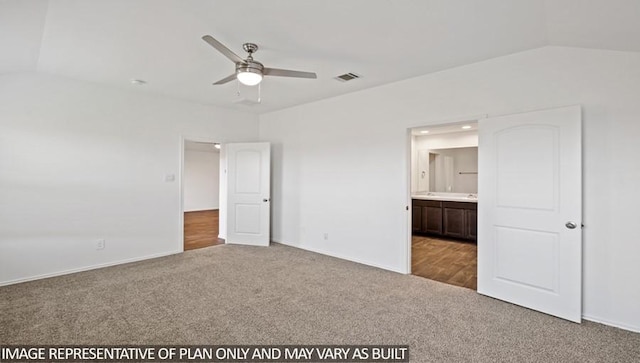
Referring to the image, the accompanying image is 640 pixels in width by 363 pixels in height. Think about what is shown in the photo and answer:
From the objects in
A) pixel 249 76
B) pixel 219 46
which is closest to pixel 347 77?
pixel 249 76

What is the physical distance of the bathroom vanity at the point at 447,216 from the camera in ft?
19.0

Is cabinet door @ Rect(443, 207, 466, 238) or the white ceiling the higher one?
the white ceiling

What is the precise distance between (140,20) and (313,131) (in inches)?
122

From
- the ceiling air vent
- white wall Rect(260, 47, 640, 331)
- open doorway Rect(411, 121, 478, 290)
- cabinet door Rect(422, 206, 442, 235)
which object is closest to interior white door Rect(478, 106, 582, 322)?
white wall Rect(260, 47, 640, 331)

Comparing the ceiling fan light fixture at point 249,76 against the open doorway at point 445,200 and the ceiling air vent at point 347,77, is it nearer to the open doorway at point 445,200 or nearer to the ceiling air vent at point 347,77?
the ceiling air vent at point 347,77

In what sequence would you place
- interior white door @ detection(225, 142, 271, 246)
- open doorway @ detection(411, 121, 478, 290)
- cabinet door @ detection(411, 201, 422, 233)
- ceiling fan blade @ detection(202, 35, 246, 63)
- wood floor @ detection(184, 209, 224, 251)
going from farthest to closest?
1. cabinet door @ detection(411, 201, 422, 233)
2. wood floor @ detection(184, 209, 224, 251)
3. interior white door @ detection(225, 142, 271, 246)
4. open doorway @ detection(411, 121, 478, 290)
5. ceiling fan blade @ detection(202, 35, 246, 63)

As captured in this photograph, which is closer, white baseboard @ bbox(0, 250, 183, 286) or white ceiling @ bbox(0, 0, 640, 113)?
white ceiling @ bbox(0, 0, 640, 113)

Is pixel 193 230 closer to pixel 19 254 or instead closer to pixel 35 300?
pixel 19 254

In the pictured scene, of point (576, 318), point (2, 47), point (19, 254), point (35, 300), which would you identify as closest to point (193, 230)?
point (19, 254)

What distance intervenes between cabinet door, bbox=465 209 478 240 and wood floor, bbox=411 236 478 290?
167mm

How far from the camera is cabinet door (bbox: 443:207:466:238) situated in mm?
5895

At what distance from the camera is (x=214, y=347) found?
2238 mm

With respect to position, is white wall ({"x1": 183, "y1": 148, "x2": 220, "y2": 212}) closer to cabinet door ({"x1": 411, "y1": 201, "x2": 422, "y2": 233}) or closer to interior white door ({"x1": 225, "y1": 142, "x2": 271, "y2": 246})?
interior white door ({"x1": 225, "y1": 142, "x2": 271, "y2": 246})

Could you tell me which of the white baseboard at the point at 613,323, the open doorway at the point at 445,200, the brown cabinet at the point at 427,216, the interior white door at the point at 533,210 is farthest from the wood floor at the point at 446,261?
the white baseboard at the point at 613,323
